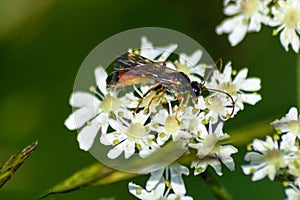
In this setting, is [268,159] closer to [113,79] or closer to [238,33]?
[113,79]

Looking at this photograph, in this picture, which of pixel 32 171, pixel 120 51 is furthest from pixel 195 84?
pixel 32 171

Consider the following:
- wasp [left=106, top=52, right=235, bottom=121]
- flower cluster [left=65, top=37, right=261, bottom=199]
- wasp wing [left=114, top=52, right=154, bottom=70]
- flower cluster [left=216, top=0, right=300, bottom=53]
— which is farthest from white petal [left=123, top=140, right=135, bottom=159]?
flower cluster [left=216, top=0, right=300, bottom=53]

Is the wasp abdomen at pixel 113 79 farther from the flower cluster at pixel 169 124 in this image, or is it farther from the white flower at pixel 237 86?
the white flower at pixel 237 86

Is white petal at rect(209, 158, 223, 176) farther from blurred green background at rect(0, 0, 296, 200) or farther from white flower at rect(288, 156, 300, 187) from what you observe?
blurred green background at rect(0, 0, 296, 200)

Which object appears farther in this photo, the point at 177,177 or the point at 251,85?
the point at 251,85

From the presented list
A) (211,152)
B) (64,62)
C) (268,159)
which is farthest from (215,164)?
(64,62)

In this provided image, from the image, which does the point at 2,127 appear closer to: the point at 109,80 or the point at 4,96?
the point at 4,96

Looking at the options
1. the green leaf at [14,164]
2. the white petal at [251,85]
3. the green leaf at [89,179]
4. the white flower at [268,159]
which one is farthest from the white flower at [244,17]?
the green leaf at [14,164]
